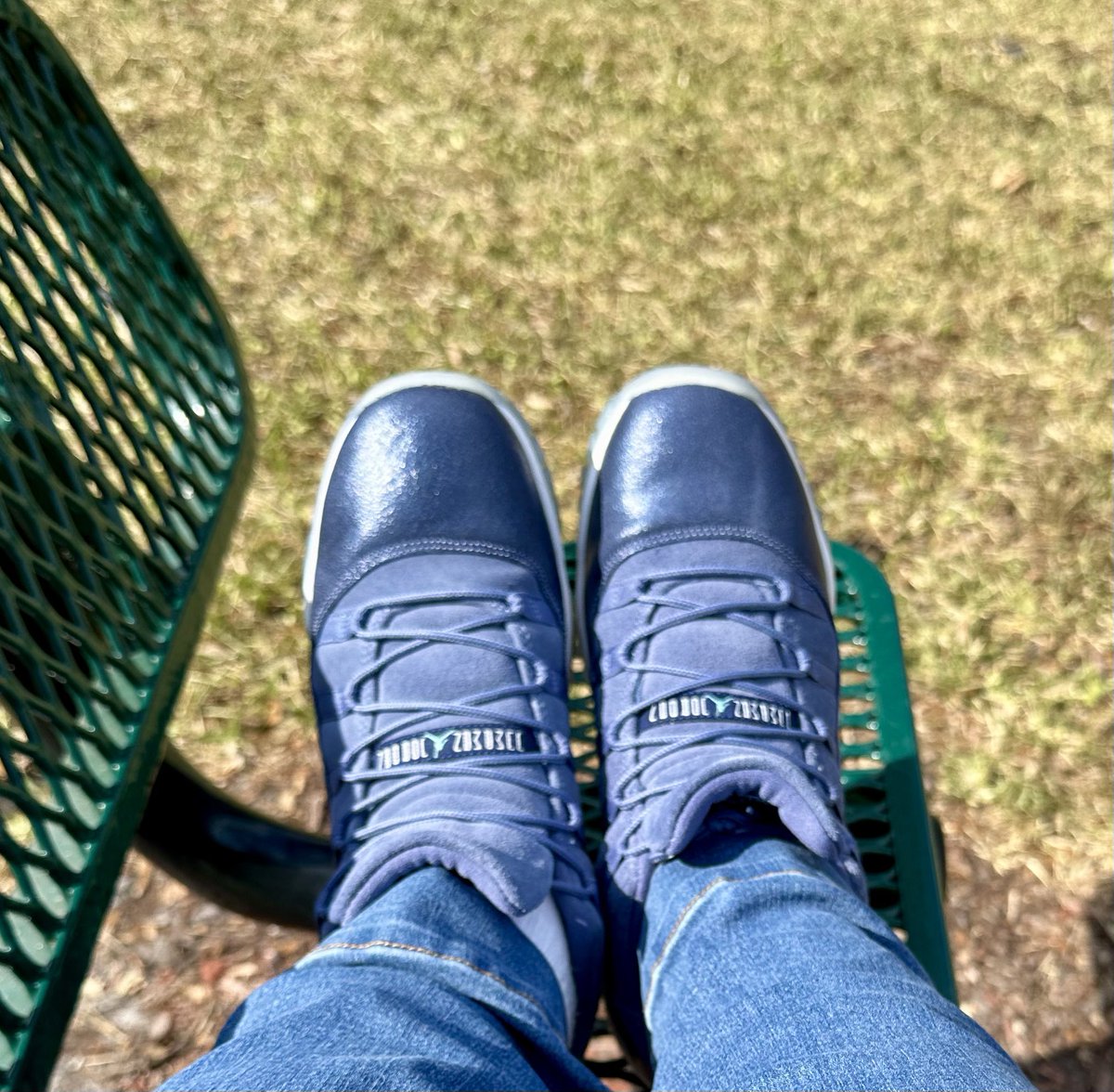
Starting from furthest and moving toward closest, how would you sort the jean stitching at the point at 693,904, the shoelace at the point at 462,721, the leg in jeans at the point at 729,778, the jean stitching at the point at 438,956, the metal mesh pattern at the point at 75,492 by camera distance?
the shoelace at the point at 462,721 → the jean stitching at the point at 693,904 → the jean stitching at the point at 438,956 → the leg in jeans at the point at 729,778 → the metal mesh pattern at the point at 75,492

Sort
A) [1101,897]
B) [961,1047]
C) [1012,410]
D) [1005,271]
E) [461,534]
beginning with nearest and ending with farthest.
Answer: [961,1047]
[461,534]
[1101,897]
[1012,410]
[1005,271]

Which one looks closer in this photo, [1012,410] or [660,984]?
[660,984]

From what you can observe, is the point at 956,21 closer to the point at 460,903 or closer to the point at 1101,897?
the point at 1101,897

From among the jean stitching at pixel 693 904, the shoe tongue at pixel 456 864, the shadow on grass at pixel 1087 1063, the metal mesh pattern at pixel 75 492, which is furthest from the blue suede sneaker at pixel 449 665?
the shadow on grass at pixel 1087 1063

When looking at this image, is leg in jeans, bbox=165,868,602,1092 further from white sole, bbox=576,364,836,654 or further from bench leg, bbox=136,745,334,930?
white sole, bbox=576,364,836,654

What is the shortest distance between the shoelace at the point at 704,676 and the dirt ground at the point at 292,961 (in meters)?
0.60

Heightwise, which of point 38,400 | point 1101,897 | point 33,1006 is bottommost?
point 1101,897

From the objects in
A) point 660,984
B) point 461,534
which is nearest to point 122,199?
point 461,534

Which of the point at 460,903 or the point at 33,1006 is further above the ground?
the point at 33,1006

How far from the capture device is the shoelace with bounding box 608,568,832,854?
132 cm

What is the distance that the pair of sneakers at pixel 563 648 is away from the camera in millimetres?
1230

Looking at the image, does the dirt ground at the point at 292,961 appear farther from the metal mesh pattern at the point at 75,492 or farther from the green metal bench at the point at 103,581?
the metal mesh pattern at the point at 75,492

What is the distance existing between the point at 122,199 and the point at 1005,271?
1.96 meters

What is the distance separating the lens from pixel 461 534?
1.51 m
